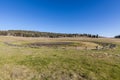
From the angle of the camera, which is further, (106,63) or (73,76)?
(106,63)

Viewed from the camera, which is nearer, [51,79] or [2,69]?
[51,79]

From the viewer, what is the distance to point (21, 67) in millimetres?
15078

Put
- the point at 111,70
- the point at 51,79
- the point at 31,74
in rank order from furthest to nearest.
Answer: the point at 111,70 → the point at 31,74 → the point at 51,79

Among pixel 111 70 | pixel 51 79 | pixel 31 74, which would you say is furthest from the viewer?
pixel 111 70

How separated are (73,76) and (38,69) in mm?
3946

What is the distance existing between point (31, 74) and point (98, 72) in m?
6.75

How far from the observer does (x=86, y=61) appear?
1720 cm

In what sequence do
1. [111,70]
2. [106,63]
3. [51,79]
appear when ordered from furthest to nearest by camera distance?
[106,63] → [111,70] → [51,79]

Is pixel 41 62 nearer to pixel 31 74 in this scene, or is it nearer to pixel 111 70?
pixel 31 74

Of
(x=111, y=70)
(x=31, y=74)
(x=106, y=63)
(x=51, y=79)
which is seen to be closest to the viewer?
(x=51, y=79)

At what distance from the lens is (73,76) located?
516 inches

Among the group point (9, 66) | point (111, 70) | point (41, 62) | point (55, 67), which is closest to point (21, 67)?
point (9, 66)

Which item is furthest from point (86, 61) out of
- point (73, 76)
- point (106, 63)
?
point (73, 76)

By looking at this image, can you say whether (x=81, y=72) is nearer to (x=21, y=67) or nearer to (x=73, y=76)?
(x=73, y=76)
